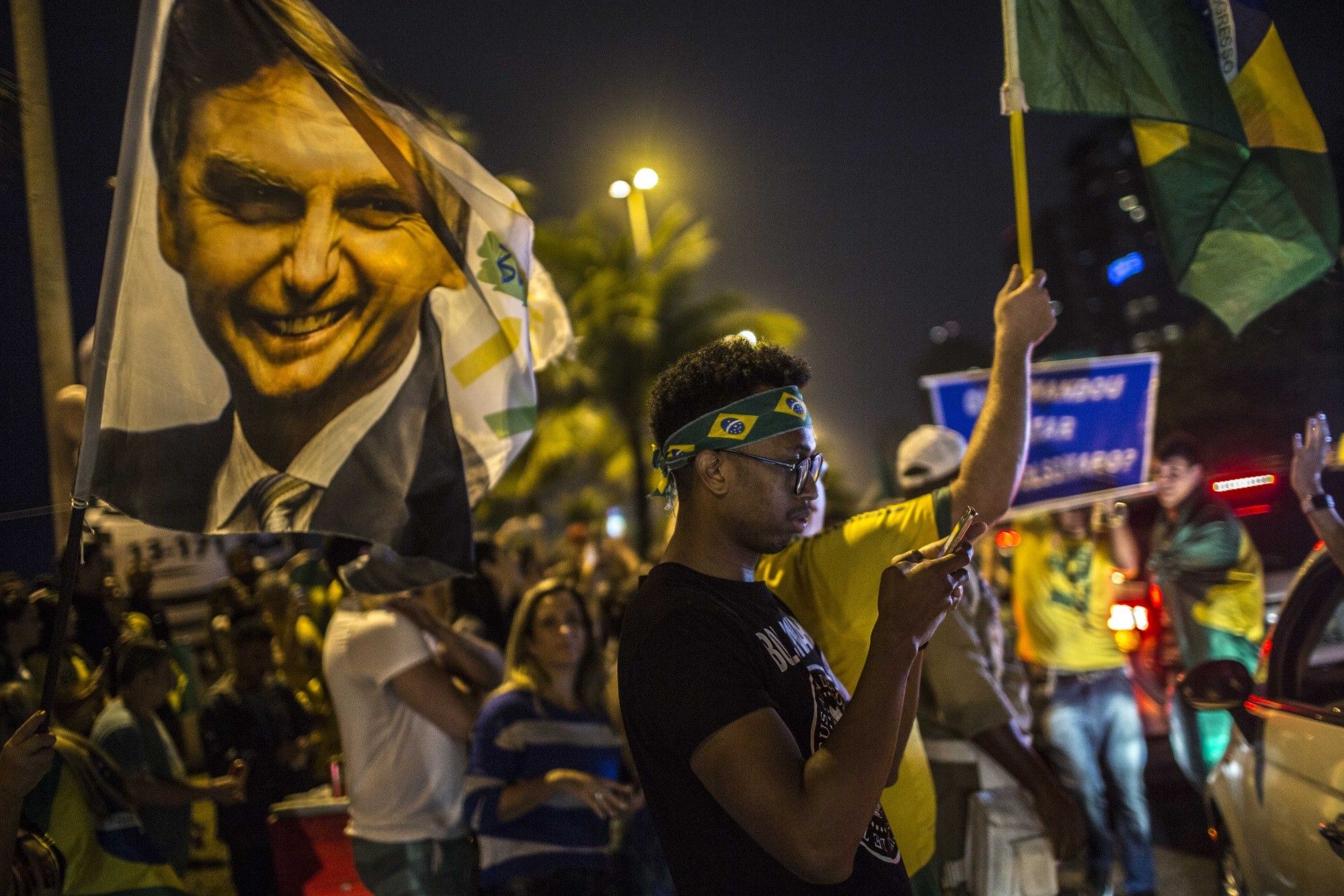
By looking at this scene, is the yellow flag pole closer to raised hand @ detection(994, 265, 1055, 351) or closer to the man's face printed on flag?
raised hand @ detection(994, 265, 1055, 351)

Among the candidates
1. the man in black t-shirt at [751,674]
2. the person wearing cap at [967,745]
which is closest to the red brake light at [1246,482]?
the person wearing cap at [967,745]

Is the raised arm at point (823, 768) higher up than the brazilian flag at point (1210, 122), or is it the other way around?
the brazilian flag at point (1210, 122)

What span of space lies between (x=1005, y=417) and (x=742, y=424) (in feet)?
2.83

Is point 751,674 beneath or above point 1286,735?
above

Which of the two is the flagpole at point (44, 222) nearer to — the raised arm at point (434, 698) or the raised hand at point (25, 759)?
the raised arm at point (434, 698)

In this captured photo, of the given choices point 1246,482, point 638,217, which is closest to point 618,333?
point 638,217

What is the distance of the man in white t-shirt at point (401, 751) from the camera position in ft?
13.7

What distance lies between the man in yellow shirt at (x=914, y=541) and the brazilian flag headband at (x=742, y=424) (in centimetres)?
54

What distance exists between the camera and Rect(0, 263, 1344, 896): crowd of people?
214 cm

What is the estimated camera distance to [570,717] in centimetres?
436

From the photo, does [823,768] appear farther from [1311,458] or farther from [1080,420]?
[1080,420]

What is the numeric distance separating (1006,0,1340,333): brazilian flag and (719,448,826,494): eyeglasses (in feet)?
5.35

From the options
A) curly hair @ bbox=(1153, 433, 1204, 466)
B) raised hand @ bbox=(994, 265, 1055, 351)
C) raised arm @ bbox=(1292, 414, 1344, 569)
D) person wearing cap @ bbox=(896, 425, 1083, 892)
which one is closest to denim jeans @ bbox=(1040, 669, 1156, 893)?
curly hair @ bbox=(1153, 433, 1204, 466)

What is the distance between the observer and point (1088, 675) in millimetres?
6230
